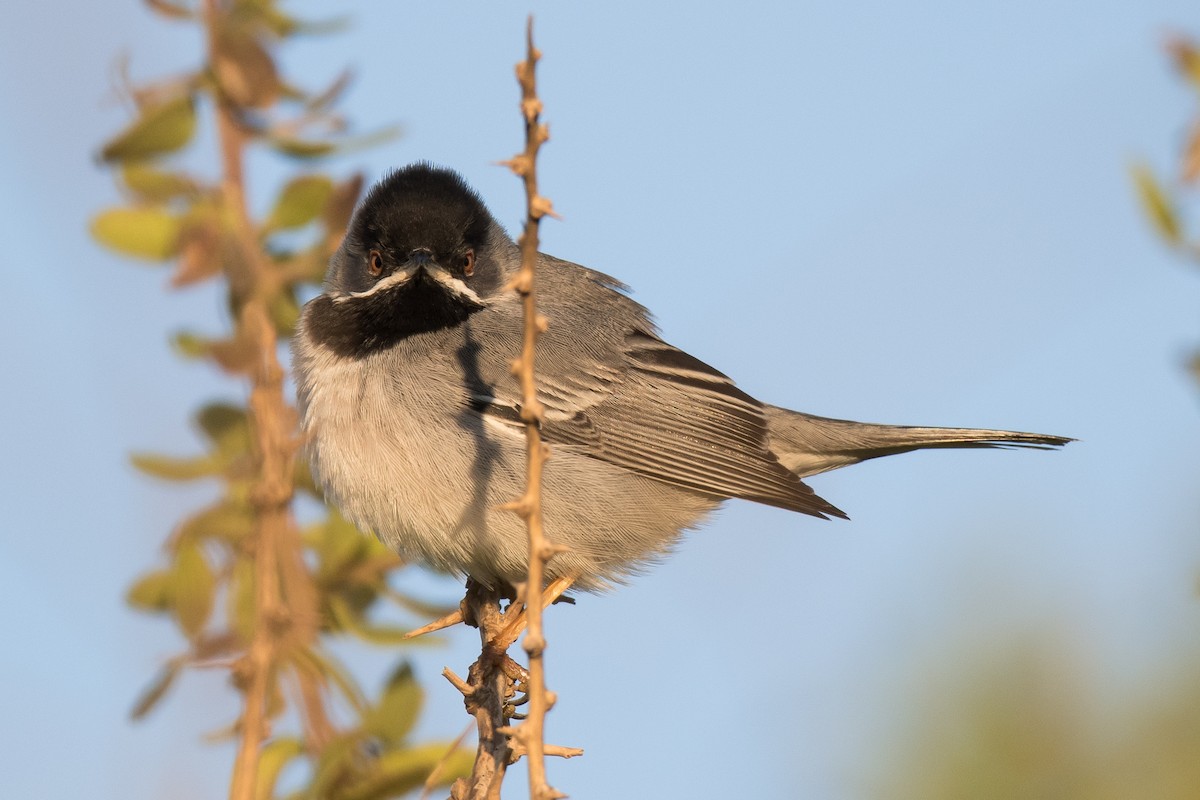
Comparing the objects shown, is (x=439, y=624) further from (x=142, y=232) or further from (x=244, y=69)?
(x=244, y=69)

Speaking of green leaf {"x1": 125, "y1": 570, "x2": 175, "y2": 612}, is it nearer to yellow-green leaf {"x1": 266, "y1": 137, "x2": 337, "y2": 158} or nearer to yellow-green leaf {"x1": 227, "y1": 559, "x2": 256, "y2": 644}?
yellow-green leaf {"x1": 227, "y1": 559, "x2": 256, "y2": 644}

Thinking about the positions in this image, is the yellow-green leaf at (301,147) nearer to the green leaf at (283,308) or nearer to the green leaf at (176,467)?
the green leaf at (283,308)

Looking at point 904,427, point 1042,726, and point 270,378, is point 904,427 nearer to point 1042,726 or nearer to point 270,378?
point 1042,726

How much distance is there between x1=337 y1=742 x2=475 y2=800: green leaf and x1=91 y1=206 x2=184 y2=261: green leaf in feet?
5.52

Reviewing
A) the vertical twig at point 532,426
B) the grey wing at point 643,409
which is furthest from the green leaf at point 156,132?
the vertical twig at point 532,426

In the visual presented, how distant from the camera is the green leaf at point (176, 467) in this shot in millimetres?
3639

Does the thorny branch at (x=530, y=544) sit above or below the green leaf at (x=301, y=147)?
below

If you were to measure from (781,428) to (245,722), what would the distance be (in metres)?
3.72

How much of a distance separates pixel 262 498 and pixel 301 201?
1641mm

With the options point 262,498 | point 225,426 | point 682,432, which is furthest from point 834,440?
point 262,498

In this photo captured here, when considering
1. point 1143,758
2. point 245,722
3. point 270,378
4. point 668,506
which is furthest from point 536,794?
point 668,506

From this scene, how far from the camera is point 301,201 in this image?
12.7 ft

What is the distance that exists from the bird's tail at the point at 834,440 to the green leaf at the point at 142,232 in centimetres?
273

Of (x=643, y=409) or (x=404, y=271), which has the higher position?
(x=404, y=271)
